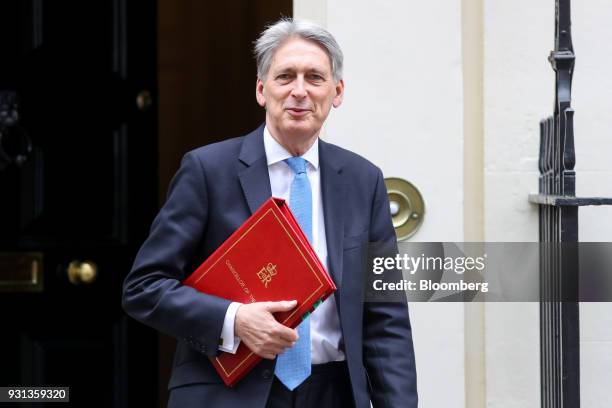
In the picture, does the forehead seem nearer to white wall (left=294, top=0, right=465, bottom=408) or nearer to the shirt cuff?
the shirt cuff

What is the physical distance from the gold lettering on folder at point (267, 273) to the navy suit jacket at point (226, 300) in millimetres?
101

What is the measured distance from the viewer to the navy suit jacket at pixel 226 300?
265cm

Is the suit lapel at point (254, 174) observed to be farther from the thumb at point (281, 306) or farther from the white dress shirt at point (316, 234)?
the thumb at point (281, 306)

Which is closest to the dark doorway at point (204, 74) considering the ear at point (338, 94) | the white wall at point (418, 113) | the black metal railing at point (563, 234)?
the white wall at point (418, 113)

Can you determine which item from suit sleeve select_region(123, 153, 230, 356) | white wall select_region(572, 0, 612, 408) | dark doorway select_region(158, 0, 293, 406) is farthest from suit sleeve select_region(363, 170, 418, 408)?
dark doorway select_region(158, 0, 293, 406)

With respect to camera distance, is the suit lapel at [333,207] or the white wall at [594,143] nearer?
the suit lapel at [333,207]

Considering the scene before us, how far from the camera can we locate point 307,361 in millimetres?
2701

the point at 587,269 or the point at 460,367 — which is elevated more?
the point at 587,269

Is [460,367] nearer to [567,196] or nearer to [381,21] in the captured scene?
[567,196]

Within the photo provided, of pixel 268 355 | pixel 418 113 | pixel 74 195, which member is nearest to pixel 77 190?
pixel 74 195

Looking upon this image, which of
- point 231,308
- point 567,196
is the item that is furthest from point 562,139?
point 231,308

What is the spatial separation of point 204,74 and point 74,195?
1371 millimetres

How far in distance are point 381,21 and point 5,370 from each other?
1982 millimetres

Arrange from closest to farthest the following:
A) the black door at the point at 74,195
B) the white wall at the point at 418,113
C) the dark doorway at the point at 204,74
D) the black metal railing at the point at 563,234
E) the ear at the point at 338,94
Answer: the ear at the point at 338,94
the black metal railing at the point at 563,234
the white wall at the point at 418,113
the black door at the point at 74,195
the dark doorway at the point at 204,74
